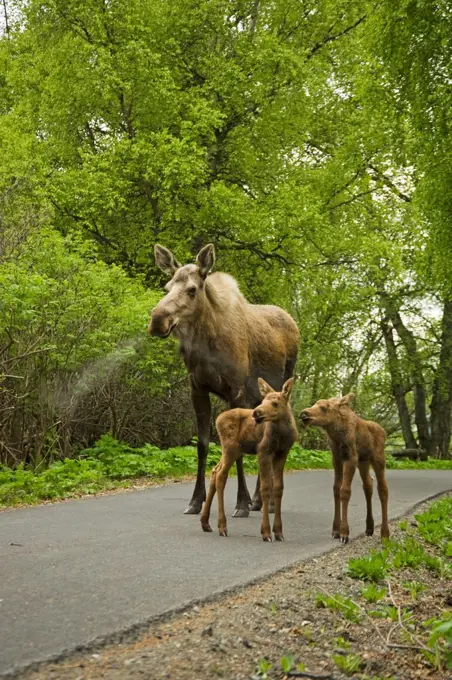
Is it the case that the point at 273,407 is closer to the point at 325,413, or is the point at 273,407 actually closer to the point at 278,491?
the point at 325,413

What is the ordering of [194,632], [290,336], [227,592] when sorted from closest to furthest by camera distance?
[194,632], [227,592], [290,336]

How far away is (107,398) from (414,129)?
849cm

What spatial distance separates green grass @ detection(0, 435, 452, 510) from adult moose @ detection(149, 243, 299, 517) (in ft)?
8.22

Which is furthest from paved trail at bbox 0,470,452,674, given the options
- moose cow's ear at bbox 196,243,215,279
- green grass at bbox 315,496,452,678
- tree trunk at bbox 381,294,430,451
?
tree trunk at bbox 381,294,430,451

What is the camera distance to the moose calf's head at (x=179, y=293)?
7.32m

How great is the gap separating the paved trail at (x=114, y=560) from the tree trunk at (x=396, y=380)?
2130cm

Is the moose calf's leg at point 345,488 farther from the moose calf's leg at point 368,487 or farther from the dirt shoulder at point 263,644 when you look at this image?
the dirt shoulder at point 263,644

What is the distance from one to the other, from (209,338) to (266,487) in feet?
6.89

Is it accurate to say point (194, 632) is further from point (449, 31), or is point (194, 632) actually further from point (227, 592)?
point (449, 31)

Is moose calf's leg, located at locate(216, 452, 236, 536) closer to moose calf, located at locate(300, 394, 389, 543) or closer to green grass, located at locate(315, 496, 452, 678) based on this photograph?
moose calf, located at locate(300, 394, 389, 543)

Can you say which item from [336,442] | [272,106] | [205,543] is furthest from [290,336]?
[272,106]

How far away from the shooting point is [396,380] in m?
31.1

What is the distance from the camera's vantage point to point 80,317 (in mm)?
13047

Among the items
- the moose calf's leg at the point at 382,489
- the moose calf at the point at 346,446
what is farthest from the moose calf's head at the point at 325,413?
the moose calf's leg at the point at 382,489
